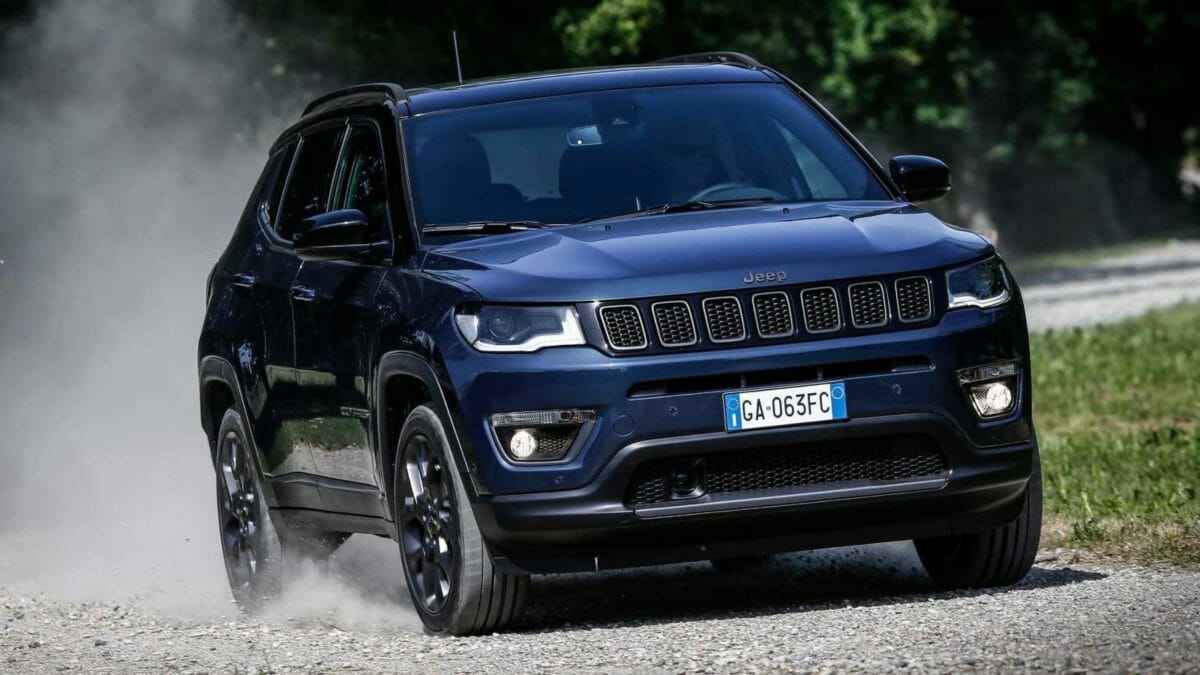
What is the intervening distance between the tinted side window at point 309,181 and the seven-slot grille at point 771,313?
2.46 meters

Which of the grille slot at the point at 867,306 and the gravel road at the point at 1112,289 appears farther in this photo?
the gravel road at the point at 1112,289

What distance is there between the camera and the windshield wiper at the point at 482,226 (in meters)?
8.16

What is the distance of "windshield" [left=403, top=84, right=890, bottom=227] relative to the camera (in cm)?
838

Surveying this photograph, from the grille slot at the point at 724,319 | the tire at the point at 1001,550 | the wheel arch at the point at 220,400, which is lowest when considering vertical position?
the tire at the point at 1001,550

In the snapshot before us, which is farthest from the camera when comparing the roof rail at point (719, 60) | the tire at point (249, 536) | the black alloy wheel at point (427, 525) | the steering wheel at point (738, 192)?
the tire at point (249, 536)

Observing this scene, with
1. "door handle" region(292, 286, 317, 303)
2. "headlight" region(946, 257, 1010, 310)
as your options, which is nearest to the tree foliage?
"door handle" region(292, 286, 317, 303)

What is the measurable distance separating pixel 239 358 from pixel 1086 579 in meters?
3.52

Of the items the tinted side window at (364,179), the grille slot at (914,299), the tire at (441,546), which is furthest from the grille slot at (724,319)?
the tinted side window at (364,179)

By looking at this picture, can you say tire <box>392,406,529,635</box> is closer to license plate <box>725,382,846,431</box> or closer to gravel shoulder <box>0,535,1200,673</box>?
gravel shoulder <box>0,535,1200,673</box>

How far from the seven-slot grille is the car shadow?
1018mm

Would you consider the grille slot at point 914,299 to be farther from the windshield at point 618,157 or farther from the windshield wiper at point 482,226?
the windshield wiper at point 482,226

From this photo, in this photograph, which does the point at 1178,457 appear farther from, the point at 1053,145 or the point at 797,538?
the point at 1053,145

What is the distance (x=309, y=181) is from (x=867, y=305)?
9.97 feet

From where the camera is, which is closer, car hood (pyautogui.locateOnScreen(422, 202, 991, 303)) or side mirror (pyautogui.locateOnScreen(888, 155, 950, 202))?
car hood (pyautogui.locateOnScreen(422, 202, 991, 303))
